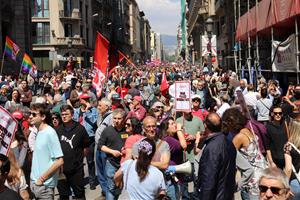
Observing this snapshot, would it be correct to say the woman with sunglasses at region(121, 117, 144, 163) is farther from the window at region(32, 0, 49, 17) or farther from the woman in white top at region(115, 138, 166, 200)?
the window at region(32, 0, 49, 17)

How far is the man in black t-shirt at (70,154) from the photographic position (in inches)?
288

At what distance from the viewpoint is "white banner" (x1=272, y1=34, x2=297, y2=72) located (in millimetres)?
16308

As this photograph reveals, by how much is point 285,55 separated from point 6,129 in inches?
518

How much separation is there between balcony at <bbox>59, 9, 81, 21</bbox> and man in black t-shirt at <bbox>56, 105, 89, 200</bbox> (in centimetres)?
5814

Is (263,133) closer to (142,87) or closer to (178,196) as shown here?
(178,196)

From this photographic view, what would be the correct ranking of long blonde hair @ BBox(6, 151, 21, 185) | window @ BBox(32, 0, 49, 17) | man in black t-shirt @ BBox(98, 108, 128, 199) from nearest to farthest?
long blonde hair @ BBox(6, 151, 21, 185)
man in black t-shirt @ BBox(98, 108, 128, 199)
window @ BBox(32, 0, 49, 17)

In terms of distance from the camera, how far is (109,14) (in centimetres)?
9381

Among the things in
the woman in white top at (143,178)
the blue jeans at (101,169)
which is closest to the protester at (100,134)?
the blue jeans at (101,169)

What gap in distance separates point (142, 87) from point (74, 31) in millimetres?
46381

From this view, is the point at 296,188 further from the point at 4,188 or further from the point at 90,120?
the point at 90,120

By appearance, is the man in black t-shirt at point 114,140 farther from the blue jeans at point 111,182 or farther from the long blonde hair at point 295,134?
the long blonde hair at point 295,134

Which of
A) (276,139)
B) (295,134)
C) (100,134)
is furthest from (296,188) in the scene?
(100,134)

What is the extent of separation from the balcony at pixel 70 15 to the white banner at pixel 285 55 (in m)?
48.3

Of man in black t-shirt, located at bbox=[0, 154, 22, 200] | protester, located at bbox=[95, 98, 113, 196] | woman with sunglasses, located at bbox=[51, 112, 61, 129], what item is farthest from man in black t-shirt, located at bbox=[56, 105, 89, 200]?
man in black t-shirt, located at bbox=[0, 154, 22, 200]
